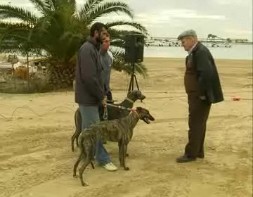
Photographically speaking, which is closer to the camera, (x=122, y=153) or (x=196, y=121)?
(x=122, y=153)

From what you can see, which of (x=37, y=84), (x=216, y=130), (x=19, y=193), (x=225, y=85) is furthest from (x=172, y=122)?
(x=225, y=85)

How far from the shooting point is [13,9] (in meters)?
15.3

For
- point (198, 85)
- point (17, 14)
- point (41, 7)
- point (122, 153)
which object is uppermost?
point (41, 7)

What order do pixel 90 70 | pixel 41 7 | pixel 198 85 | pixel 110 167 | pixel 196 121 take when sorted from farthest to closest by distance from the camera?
pixel 41 7 → pixel 196 121 → pixel 198 85 → pixel 110 167 → pixel 90 70

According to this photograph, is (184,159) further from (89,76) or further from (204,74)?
(89,76)

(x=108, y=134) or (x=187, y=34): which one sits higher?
(x=187, y=34)

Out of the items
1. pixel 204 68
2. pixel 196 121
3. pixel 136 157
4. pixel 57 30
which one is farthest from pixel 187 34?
pixel 57 30

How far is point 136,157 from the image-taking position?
759cm

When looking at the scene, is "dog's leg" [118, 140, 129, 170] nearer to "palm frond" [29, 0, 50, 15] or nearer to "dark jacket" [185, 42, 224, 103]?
"dark jacket" [185, 42, 224, 103]

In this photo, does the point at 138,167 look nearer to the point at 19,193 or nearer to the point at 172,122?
the point at 19,193

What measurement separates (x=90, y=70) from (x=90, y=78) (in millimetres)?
96

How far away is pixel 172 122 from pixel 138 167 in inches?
138

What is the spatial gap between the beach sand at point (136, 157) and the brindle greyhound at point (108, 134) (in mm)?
257

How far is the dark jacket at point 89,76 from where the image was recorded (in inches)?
246
